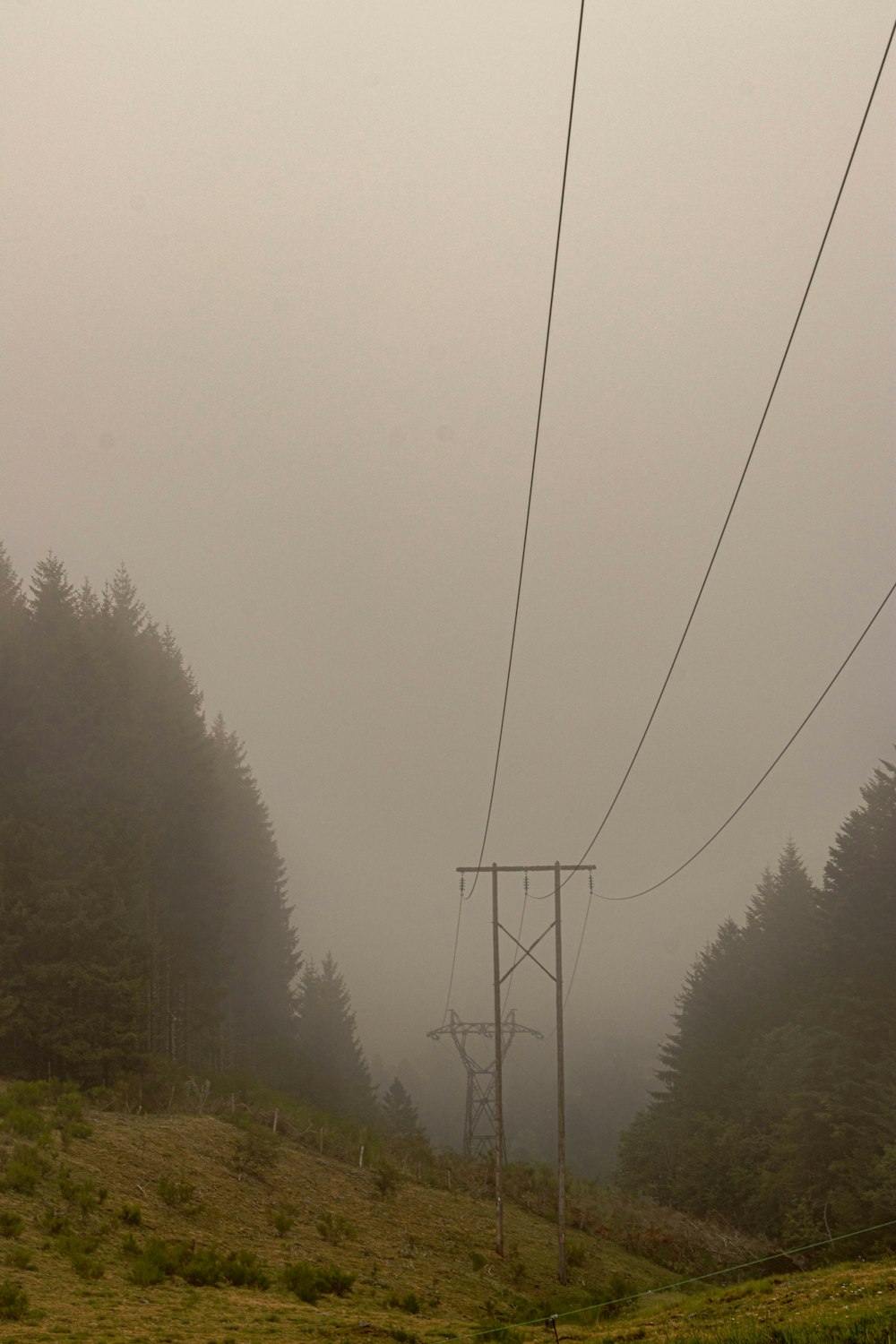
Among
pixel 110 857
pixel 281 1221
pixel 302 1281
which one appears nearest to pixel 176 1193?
pixel 281 1221

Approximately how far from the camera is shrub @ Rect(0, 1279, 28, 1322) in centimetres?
1216

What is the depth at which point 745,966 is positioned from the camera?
61312mm

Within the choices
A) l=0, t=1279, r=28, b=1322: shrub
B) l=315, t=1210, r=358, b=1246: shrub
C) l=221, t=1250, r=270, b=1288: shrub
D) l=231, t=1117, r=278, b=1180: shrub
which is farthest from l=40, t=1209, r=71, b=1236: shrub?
l=231, t=1117, r=278, b=1180: shrub

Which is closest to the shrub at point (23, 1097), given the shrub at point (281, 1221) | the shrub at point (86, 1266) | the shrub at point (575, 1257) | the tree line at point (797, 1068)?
the shrub at point (281, 1221)

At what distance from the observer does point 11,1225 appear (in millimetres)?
15758

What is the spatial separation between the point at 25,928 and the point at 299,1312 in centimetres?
2164

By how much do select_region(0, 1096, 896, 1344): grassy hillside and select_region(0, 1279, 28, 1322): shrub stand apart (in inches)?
0.9

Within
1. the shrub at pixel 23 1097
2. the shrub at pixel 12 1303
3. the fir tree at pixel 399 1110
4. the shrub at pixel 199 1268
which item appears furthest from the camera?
the fir tree at pixel 399 1110

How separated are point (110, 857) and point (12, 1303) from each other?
25173 millimetres

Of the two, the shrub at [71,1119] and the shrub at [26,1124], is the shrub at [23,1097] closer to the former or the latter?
the shrub at [71,1119]

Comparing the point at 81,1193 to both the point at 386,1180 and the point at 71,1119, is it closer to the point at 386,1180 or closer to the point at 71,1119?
the point at 71,1119

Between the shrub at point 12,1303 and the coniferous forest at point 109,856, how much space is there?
20.1 m

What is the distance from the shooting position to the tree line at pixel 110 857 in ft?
106

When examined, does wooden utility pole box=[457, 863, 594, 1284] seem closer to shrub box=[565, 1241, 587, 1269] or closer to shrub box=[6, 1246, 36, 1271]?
shrub box=[565, 1241, 587, 1269]
